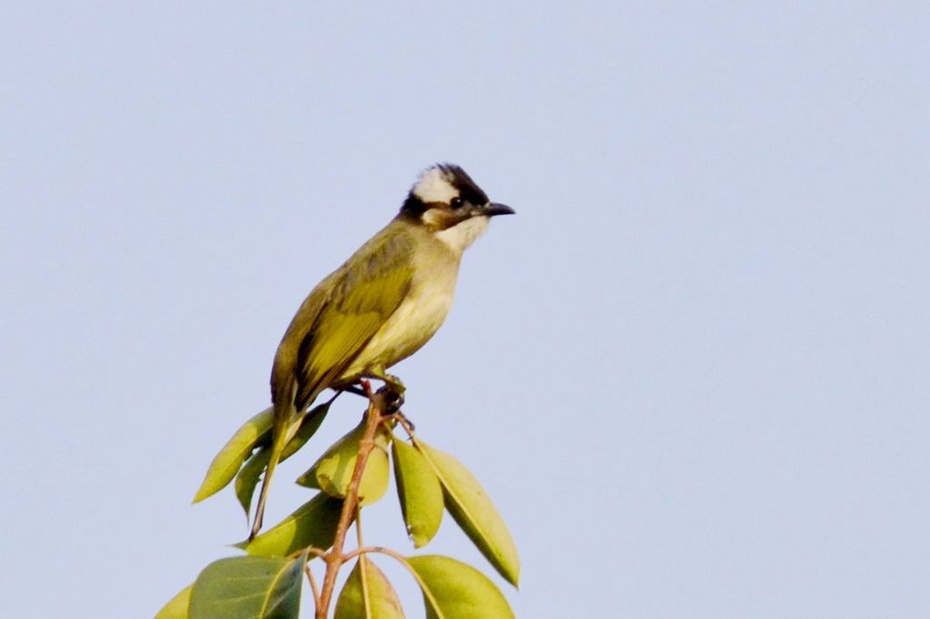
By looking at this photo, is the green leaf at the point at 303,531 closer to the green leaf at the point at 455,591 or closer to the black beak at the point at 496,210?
the green leaf at the point at 455,591

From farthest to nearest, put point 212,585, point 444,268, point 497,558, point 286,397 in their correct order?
point 444,268, point 286,397, point 497,558, point 212,585

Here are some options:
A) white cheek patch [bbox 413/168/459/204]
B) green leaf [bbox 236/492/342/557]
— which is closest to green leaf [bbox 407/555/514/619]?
green leaf [bbox 236/492/342/557]

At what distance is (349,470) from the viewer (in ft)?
12.6

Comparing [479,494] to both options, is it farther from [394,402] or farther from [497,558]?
[394,402]

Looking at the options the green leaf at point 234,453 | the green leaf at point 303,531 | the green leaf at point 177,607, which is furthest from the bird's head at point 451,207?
the green leaf at point 177,607

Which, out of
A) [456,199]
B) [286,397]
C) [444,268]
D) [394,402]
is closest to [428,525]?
[394,402]

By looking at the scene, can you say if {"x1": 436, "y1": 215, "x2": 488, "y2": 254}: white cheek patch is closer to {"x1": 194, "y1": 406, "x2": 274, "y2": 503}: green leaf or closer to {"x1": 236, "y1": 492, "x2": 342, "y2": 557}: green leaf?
{"x1": 194, "y1": 406, "x2": 274, "y2": 503}: green leaf

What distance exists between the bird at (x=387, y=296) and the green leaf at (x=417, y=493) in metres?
0.93

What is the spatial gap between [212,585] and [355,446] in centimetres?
105

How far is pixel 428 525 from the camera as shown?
386 cm

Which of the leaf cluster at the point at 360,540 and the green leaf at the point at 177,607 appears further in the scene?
the green leaf at the point at 177,607

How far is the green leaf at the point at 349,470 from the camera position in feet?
12.4

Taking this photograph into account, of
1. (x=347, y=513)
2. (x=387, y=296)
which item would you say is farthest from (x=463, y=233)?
(x=347, y=513)

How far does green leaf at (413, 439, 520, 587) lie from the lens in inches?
147
